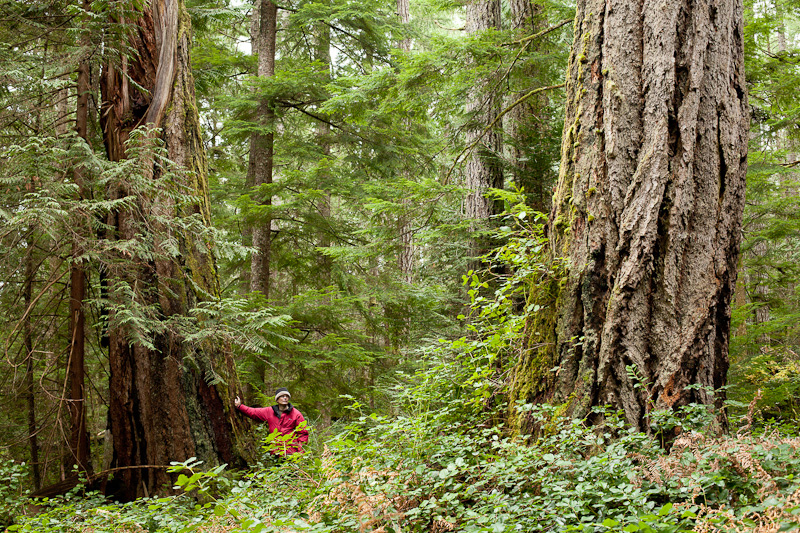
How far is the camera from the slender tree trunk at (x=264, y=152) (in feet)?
35.0

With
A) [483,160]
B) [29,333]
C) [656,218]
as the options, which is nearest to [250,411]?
[29,333]

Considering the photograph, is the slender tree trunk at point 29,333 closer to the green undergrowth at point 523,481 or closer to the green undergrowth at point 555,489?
the green undergrowth at point 523,481

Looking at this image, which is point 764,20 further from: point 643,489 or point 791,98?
point 643,489

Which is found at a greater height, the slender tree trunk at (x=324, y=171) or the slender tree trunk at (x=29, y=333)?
the slender tree trunk at (x=324, y=171)

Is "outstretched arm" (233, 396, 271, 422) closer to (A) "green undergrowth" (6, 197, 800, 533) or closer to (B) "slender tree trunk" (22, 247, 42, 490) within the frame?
(B) "slender tree trunk" (22, 247, 42, 490)

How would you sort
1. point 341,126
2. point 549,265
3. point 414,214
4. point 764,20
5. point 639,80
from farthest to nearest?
point 341,126
point 414,214
point 764,20
point 549,265
point 639,80

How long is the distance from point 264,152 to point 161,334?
6132 mm

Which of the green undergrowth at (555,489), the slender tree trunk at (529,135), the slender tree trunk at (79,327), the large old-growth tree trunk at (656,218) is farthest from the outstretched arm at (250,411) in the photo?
the slender tree trunk at (529,135)

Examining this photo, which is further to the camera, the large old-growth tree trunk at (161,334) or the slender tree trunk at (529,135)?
the slender tree trunk at (529,135)

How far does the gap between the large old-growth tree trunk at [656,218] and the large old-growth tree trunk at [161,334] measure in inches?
157

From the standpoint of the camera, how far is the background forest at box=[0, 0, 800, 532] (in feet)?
8.91

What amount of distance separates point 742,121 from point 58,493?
783 centimetres

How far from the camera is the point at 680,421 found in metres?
2.93

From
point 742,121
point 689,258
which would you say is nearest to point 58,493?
point 689,258
